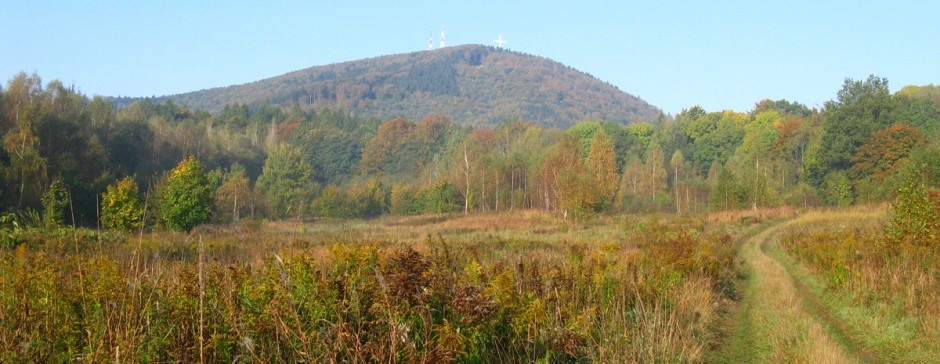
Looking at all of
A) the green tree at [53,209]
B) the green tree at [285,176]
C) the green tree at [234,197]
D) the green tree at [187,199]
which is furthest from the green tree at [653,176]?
the green tree at [53,209]

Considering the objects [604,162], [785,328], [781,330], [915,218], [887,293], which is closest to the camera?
[781,330]

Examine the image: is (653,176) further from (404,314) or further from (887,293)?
(404,314)

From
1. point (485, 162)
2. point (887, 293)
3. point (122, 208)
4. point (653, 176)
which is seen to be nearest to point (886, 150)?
point (653, 176)

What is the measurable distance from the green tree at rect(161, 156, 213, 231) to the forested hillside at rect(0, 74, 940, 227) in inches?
11.2

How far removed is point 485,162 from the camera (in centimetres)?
8412

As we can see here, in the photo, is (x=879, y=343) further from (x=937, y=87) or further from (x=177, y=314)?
(x=937, y=87)

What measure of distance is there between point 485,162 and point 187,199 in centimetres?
4695

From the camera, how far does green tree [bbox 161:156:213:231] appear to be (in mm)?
40969

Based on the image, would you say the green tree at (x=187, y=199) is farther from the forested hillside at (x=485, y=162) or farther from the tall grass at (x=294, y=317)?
the tall grass at (x=294, y=317)

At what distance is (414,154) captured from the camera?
440 feet

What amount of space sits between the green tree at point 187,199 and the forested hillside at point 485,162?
29cm

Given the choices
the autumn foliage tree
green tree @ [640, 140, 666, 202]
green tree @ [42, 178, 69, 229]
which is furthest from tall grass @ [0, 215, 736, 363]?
green tree @ [640, 140, 666, 202]

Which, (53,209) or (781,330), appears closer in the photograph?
(781,330)

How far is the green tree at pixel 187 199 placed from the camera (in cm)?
4097
